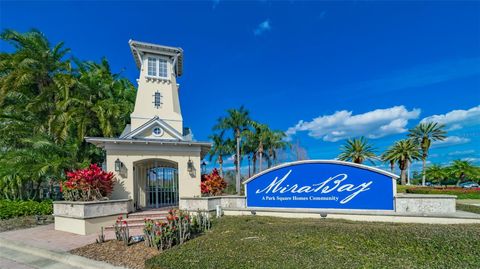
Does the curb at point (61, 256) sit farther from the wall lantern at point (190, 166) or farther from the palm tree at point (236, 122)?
the palm tree at point (236, 122)

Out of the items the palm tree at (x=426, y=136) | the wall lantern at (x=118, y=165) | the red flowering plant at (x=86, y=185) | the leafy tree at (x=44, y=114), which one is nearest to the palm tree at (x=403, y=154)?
the palm tree at (x=426, y=136)

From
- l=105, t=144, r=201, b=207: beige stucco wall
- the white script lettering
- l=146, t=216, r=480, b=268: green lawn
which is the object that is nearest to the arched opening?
l=105, t=144, r=201, b=207: beige stucco wall

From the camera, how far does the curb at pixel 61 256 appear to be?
5.98m

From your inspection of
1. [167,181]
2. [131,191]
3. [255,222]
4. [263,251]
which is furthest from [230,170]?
[263,251]

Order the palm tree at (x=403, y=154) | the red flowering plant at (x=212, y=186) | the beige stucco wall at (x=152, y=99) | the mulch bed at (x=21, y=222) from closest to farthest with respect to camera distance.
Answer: the mulch bed at (x=21, y=222) → the red flowering plant at (x=212, y=186) → the beige stucco wall at (x=152, y=99) → the palm tree at (x=403, y=154)

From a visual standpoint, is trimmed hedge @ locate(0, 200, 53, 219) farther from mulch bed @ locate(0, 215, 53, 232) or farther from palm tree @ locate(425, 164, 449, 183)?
palm tree @ locate(425, 164, 449, 183)

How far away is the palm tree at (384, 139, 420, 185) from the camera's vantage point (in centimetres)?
4025

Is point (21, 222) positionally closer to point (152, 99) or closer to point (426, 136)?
point (152, 99)

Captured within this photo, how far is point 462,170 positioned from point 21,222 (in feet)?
192

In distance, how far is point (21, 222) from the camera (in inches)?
459

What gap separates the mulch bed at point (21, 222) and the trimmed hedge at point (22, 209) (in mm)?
Result: 382

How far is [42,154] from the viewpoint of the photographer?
14031 millimetres

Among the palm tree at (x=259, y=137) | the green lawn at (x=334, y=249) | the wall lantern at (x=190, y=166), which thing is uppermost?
the palm tree at (x=259, y=137)

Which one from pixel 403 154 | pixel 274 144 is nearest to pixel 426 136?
pixel 403 154
